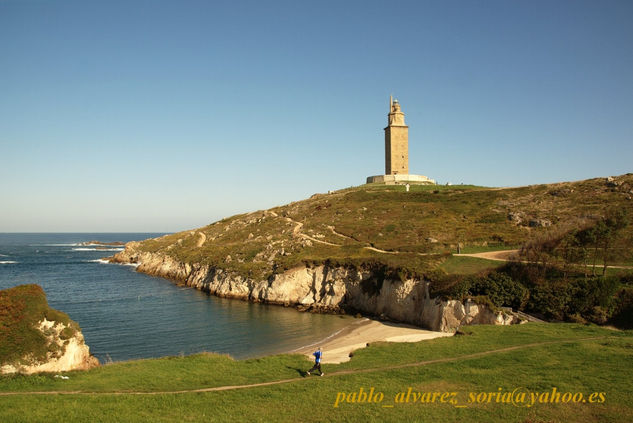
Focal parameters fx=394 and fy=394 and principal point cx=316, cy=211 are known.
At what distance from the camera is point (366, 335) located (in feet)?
117

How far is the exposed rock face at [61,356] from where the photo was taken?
20172 millimetres

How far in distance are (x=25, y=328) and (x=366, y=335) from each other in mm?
25433

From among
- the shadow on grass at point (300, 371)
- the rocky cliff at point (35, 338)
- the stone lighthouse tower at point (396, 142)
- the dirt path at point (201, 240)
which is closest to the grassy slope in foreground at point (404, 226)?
the dirt path at point (201, 240)

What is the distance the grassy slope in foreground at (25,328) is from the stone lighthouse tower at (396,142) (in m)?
83.5

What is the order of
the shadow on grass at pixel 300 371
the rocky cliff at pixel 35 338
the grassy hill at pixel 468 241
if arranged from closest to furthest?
the rocky cliff at pixel 35 338 < the shadow on grass at pixel 300 371 < the grassy hill at pixel 468 241

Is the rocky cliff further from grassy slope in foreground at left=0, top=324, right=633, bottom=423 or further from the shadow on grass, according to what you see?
the shadow on grass

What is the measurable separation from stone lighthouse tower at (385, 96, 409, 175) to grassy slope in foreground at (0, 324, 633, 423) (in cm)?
7524

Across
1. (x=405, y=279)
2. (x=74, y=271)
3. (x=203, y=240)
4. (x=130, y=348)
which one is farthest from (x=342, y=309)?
(x=74, y=271)

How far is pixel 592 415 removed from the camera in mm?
14211

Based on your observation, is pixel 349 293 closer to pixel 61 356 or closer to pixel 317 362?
pixel 317 362

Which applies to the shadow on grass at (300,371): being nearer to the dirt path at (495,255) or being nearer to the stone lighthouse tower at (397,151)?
the dirt path at (495,255)

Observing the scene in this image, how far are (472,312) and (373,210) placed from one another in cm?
4367

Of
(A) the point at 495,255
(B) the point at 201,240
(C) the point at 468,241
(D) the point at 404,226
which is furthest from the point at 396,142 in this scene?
(A) the point at 495,255

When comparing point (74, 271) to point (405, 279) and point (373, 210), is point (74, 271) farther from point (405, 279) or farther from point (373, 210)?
point (405, 279)
